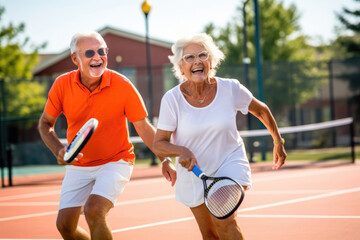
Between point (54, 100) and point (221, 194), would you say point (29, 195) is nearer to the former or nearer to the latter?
point (54, 100)

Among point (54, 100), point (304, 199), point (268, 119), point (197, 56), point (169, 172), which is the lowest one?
point (304, 199)

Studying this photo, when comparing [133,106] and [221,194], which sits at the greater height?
[133,106]

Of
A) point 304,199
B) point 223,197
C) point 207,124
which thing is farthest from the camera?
point 304,199

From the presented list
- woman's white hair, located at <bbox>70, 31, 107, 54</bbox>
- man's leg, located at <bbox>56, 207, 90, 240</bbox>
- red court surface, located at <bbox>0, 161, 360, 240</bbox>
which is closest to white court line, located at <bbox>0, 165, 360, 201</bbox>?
red court surface, located at <bbox>0, 161, 360, 240</bbox>

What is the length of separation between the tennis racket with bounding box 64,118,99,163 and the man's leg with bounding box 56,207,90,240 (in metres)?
0.77

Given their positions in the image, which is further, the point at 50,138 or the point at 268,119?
the point at 50,138

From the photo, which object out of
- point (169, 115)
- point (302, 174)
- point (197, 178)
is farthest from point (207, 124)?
point (302, 174)

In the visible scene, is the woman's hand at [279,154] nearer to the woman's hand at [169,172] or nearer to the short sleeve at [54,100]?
the woman's hand at [169,172]

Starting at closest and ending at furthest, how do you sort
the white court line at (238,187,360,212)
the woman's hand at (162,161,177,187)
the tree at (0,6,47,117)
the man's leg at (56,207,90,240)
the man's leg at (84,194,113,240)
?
the man's leg at (84,194,113,240), the woman's hand at (162,161,177,187), the man's leg at (56,207,90,240), the white court line at (238,187,360,212), the tree at (0,6,47,117)

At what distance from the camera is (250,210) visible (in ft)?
29.7

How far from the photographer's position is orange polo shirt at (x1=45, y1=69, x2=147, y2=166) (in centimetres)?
564

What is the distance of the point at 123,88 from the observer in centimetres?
571

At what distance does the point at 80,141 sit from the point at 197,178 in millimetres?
1023

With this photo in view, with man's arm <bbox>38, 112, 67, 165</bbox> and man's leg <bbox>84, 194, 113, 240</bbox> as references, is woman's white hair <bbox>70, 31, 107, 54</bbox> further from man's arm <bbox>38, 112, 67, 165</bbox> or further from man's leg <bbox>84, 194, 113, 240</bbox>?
man's leg <bbox>84, 194, 113, 240</bbox>
